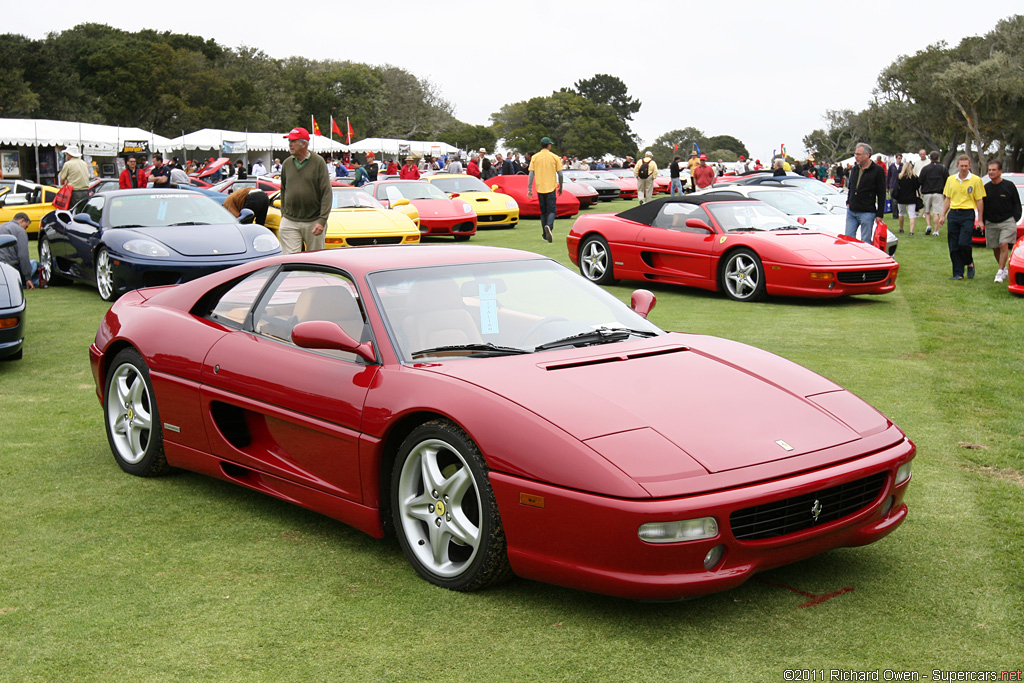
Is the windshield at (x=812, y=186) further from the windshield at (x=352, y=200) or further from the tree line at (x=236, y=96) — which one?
the tree line at (x=236, y=96)

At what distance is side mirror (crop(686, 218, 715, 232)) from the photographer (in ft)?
38.3

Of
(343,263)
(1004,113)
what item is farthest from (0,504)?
(1004,113)

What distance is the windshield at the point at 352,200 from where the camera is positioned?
54.1 ft

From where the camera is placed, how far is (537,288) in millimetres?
4438

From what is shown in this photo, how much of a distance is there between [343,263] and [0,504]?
2.02 m

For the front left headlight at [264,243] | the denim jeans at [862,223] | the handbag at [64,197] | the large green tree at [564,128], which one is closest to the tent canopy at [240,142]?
the handbag at [64,197]

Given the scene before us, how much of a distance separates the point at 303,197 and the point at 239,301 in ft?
16.7

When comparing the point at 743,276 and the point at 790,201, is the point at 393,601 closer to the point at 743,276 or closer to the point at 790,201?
the point at 743,276

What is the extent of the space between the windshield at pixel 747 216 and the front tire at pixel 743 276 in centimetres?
42

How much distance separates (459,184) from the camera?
22.9 metres

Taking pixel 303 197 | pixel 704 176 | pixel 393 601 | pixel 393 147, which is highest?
pixel 393 147

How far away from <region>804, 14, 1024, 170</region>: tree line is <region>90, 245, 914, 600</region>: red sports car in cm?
5333

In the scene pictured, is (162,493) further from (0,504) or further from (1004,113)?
(1004,113)

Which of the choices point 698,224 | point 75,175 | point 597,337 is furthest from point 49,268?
point 597,337
